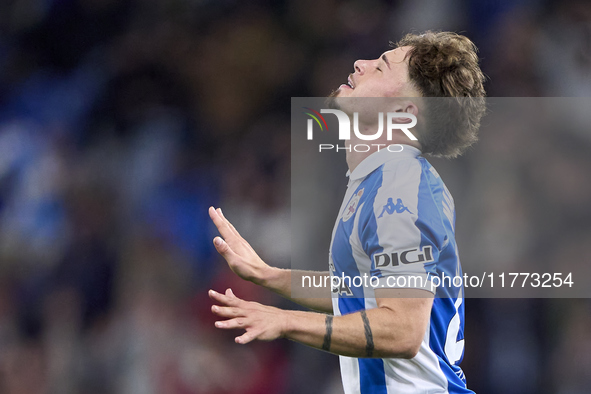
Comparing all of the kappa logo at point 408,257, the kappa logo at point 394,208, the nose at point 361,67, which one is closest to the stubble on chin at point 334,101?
the nose at point 361,67

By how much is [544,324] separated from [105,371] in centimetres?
320

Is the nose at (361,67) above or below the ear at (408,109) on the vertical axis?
above

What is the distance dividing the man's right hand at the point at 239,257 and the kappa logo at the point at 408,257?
82cm

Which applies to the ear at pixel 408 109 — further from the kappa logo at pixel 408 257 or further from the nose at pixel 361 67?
the kappa logo at pixel 408 257

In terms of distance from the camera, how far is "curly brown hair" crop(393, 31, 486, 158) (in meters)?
2.15

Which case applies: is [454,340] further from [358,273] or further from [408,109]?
[408,109]

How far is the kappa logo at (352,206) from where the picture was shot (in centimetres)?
187

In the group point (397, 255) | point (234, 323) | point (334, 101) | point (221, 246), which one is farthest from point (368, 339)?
point (334, 101)

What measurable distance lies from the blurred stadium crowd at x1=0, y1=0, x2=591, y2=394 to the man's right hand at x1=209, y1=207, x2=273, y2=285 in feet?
5.67

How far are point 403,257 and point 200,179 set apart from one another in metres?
2.93

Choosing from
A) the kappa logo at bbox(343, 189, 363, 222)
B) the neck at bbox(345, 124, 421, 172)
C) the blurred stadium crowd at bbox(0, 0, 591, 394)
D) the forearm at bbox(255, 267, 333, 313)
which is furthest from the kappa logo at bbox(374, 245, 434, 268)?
the blurred stadium crowd at bbox(0, 0, 591, 394)

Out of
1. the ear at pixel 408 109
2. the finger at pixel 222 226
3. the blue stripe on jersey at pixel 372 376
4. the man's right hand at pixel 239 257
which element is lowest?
the blue stripe on jersey at pixel 372 376

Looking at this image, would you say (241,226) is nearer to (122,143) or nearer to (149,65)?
(122,143)

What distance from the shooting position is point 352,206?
1.90 metres
